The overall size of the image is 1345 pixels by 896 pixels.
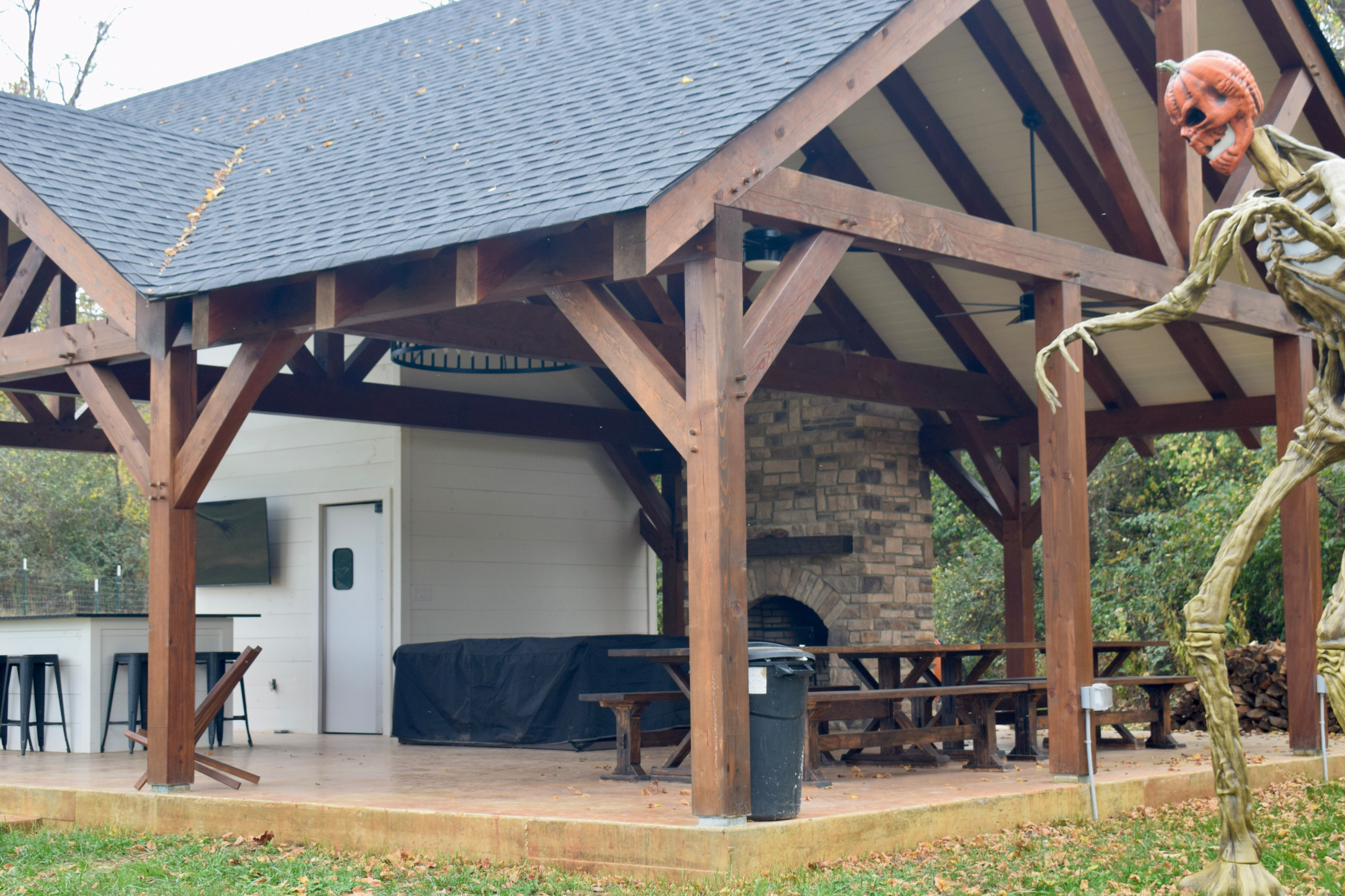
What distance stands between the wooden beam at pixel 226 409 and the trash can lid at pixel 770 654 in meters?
3.13

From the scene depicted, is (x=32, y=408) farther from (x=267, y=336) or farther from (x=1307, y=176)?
(x=1307, y=176)

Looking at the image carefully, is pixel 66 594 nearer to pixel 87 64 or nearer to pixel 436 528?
pixel 87 64

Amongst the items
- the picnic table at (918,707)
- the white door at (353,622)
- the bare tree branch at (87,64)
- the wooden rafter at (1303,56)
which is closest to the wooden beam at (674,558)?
the white door at (353,622)

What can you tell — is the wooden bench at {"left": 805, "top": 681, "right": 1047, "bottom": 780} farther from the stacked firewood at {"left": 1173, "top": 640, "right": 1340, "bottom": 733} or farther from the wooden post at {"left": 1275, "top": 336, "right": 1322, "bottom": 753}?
the stacked firewood at {"left": 1173, "top": 640, "right": 1340, "bottom": 733}

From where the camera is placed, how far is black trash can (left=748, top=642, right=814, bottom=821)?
604 centimetres

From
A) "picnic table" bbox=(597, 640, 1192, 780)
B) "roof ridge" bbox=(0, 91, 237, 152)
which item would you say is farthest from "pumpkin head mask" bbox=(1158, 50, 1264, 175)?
"roof ridge" bbox=(0, 91, 237, 152)

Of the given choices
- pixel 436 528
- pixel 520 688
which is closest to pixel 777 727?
pixel 520 688

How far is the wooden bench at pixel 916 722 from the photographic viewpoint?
7820 millimetres

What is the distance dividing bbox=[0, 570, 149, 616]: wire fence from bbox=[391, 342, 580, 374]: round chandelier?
39.5ft

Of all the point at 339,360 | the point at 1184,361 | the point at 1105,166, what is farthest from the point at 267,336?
the point at 1184,361

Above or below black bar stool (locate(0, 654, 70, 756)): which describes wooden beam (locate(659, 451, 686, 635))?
above

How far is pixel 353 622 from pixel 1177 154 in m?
7.47

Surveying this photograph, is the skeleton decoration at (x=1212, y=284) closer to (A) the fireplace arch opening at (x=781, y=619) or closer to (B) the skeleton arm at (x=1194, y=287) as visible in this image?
(B) the skeleton arm at (x=1194, y=287)

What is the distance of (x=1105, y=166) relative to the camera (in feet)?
27.2
